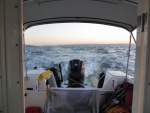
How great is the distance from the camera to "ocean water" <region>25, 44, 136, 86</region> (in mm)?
8891

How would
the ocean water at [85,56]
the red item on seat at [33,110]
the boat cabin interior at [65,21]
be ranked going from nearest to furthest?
the boat cabin interior at [65,21] < the red item on seat at [33,110] < the ocean water at [85,56]

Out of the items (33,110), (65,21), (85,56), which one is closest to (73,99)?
(33,110)

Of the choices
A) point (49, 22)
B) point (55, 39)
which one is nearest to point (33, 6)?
point (49, 22)

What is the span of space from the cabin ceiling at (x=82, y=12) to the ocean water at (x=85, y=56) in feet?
17.7

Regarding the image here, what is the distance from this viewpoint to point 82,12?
2.51 meters

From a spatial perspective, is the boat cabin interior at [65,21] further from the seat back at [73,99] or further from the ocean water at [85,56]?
the ocean water at [85,56]

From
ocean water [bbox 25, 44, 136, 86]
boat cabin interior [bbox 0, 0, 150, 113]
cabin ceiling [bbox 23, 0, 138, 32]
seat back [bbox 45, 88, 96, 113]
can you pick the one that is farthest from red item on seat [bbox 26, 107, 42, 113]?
ocean water [bbox 25, 44, 136, 86]

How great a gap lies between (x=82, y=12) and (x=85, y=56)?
8323 millimetres

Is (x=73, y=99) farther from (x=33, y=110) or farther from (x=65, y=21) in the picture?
(x=65, y=21)

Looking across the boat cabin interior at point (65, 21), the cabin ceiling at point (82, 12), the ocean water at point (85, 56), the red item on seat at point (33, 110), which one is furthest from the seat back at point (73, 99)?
the ocean water at point (85, 56)

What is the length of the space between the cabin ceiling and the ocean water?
5384 millimetres

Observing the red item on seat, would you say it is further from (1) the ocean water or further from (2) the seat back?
(1) the ocean water

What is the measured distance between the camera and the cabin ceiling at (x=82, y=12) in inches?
80.8

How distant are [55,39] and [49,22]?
5925 millimetres
